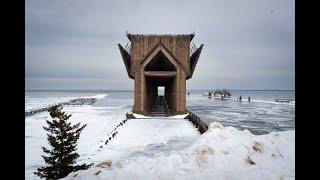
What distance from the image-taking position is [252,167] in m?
9.34

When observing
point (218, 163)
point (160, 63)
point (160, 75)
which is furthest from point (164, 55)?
point (218, 163)

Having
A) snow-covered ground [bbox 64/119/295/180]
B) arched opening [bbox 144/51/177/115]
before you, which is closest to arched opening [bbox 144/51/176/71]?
arched opening [bbox 144/51/177/115]

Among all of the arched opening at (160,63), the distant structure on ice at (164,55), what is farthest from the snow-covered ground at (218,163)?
the arched opening at (160,63)

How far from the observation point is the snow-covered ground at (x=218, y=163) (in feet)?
28.9

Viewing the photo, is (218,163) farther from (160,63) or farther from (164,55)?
(160,63)

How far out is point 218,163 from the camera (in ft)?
31.5

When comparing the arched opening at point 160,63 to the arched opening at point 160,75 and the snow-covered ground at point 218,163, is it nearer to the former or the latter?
the arched opening at point 160,75

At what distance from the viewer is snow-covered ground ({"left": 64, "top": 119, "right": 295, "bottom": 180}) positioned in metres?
8.80

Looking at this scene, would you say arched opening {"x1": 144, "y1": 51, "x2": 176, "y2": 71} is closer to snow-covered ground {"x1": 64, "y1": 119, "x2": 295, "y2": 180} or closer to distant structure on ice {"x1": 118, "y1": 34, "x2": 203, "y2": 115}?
distant structure on ice {"x1": 118, "y1": 34, "x2": 203, "y2": 115}
